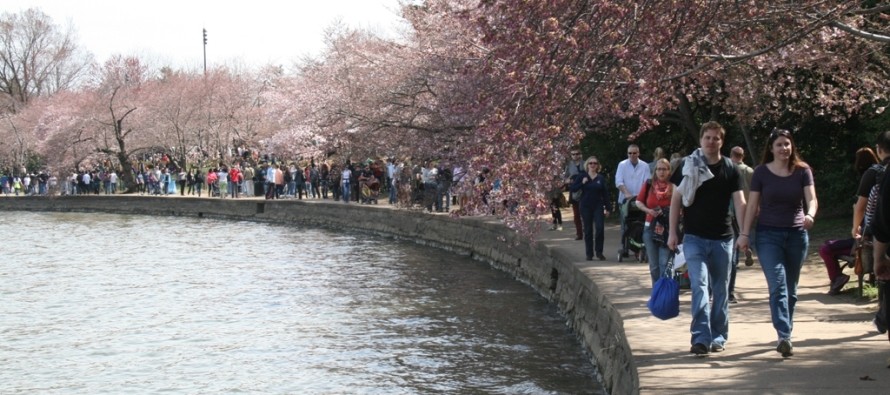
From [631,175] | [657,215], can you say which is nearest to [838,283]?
[657,215]

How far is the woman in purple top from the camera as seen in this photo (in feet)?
28.1

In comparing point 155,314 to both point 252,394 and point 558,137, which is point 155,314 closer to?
point 252,394

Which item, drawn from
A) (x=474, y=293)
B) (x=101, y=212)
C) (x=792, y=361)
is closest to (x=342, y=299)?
(x=474, y=293)

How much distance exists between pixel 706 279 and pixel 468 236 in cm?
1748

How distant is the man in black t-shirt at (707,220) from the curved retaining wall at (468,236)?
711 mm

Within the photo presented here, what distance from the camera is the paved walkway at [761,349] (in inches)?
310

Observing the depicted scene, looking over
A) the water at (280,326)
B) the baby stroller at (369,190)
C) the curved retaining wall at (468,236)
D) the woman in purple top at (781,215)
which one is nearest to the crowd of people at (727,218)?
the woman in purple top at (781,215)

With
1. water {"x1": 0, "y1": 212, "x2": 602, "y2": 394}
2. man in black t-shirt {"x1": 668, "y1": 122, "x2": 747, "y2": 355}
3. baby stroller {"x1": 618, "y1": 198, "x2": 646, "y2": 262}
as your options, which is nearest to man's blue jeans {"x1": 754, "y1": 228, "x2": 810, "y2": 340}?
man in black t-shirt {"x1": 668, "y1": 122, "x2": 747, "y2": 355}

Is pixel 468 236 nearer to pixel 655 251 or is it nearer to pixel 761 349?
pixel 655 251

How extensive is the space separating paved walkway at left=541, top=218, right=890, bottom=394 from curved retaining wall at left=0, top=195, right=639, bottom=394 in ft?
0.77

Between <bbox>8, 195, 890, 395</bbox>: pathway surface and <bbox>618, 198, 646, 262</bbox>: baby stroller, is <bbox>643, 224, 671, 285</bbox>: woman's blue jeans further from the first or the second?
<bbox>618, 198, 646, 262</bbox>: baby stroller

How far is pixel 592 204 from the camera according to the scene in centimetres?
1648

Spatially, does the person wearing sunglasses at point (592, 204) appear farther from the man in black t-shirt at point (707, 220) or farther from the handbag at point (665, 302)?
the man in black t-shirt at point (707, 220)

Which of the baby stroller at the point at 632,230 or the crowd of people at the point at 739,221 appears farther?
the baby stroller at the point at 632,230
